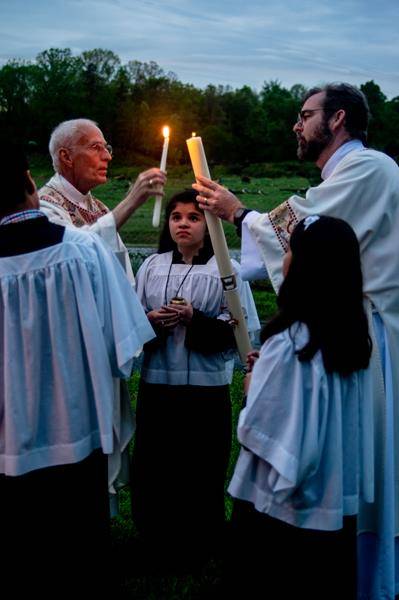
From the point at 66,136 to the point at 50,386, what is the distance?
173 cm

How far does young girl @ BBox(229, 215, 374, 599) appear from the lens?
8.92 ft

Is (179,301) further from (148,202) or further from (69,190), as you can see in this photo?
(148,202)

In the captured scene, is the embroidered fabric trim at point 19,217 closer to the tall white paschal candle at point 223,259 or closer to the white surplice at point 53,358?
the white surplice at point 53,358

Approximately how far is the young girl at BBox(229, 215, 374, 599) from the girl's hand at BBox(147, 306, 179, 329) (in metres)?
1.31

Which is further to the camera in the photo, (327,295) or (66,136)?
(66,136)

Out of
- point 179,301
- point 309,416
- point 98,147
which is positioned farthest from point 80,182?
point 309,416

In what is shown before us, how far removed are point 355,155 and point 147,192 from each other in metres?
1.16

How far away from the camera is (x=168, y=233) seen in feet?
14.8

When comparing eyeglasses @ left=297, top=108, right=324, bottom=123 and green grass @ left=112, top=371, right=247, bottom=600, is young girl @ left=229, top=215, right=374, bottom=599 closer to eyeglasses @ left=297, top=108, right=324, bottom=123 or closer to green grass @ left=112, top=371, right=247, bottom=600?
green grass @ left=112, top=371, right=247, bottom=600

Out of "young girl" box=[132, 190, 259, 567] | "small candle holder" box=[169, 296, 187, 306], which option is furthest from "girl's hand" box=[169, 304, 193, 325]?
"young girl" box=[132, 190, 259, 567]

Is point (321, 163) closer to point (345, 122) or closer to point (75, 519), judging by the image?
point (345, 122)

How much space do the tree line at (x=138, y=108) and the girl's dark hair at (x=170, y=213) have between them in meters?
14.6

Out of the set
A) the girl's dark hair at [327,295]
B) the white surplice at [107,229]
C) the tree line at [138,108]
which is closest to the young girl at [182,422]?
the white surplice at [107,229]

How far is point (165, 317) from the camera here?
13.4 feet
